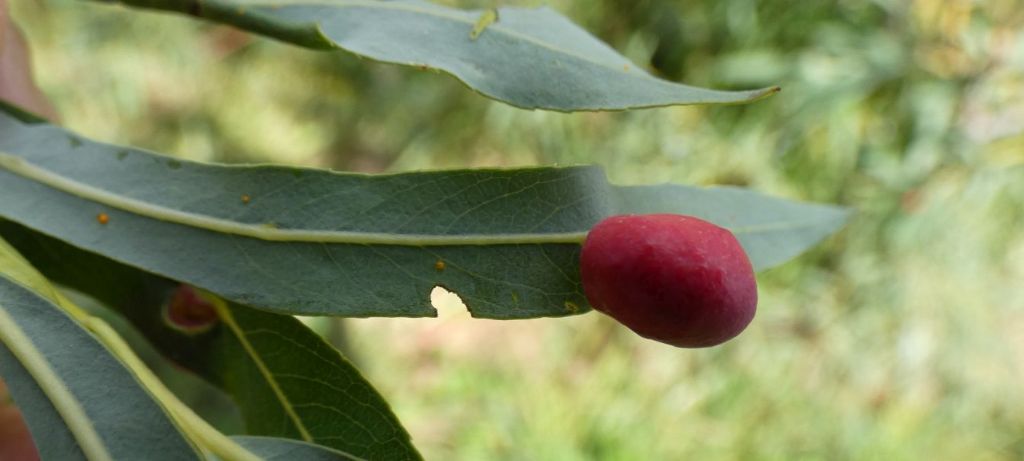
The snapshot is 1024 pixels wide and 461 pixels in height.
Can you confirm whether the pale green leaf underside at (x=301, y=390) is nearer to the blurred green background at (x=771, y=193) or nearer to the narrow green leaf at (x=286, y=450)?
the narrow green leaf at (x=286, y=450)

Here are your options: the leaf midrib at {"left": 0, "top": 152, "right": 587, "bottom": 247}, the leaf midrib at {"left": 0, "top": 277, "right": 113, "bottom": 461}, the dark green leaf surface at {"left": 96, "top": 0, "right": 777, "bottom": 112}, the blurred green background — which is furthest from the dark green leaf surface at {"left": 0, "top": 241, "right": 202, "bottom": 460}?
the blurred green background

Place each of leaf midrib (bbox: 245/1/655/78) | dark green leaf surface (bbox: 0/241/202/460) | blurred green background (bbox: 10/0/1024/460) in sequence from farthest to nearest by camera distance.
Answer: blurred green background (bbox: 10/0/1024/460)
leaf midrib (bbox: 245/1/655/78)
dark green leaf surface (bbox: 0/241/202/460)

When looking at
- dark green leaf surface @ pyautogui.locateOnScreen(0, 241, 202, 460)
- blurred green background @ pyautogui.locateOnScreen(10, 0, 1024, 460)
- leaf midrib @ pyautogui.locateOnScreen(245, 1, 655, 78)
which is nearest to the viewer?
dark green leaf surface @ pyautogui.locateOnScreen(0, 241, 202, 460)

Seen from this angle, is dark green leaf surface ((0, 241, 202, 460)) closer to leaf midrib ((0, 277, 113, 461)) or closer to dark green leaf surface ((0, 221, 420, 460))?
leaf midrib ((0, 277, 113, 461))

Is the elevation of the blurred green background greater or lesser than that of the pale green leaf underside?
greater

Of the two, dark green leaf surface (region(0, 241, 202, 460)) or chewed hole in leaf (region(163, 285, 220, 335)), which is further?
chewed hole in leaf (region(163, 285, 220, 335))

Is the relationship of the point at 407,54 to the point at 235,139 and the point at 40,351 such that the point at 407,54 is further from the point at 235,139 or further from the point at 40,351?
the point at 235,139

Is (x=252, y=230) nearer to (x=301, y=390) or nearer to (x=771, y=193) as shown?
(x=301, y=390)

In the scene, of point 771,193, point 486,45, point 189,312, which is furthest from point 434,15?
point 771,193
